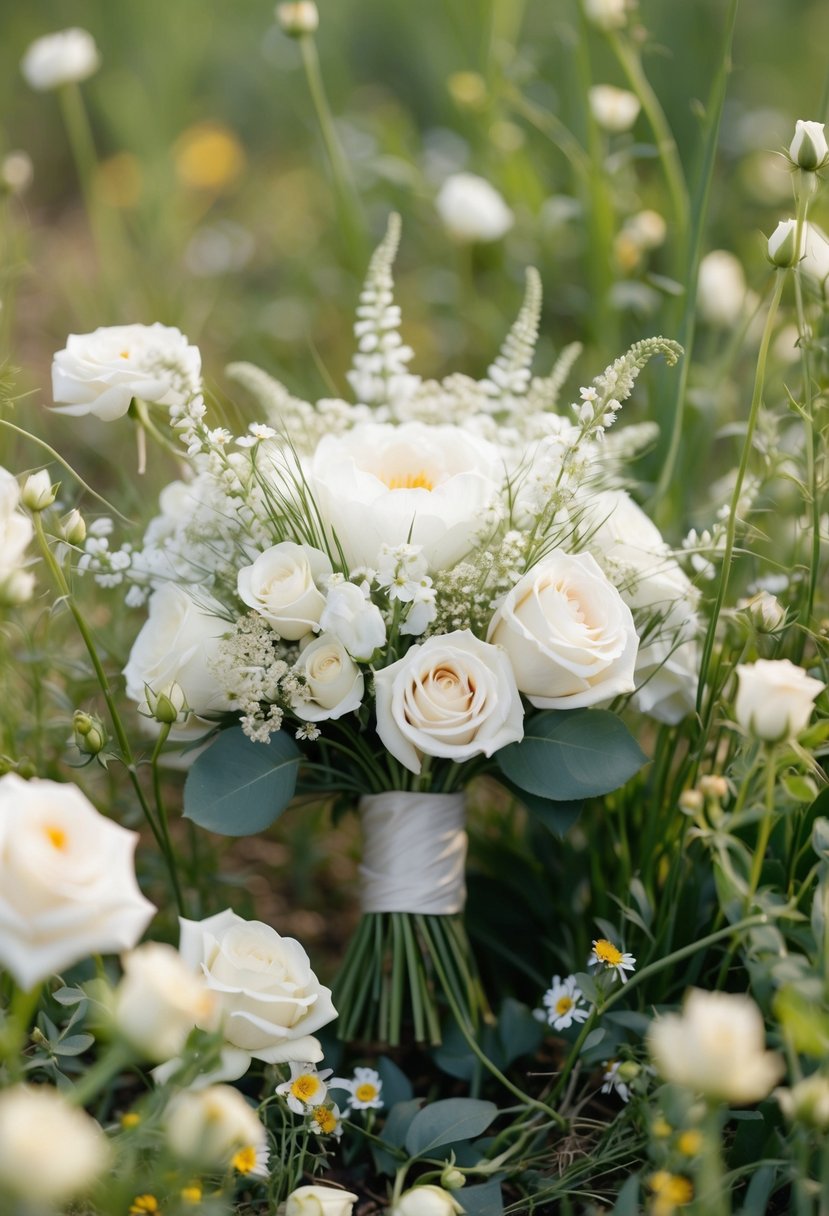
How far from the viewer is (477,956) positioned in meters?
1.20

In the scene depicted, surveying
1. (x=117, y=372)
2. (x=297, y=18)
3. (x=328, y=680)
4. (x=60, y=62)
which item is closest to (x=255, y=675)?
(x=328, y=680)

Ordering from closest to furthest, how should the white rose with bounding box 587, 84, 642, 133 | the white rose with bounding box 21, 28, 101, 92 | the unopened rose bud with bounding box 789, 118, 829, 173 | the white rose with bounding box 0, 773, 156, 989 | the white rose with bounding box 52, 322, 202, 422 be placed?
the white rose with bounding box 0, 773, 156, 989, the unopened rose bud with bounding box 789, 118, 829, 173, the white rose with bounding box 52, 322, 202, 422, the white rose with bounding box 587, 84, 642, 133, the white rose with bounding box 21, 28, 101, 92

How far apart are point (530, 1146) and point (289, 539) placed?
0.54 metres

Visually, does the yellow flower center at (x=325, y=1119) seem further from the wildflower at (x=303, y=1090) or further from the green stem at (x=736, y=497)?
the green stem at (x=736, y=497)

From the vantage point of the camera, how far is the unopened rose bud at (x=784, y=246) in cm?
83

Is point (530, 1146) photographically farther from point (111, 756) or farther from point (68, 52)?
point (68, 52)

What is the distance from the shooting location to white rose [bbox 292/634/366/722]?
2.85ft

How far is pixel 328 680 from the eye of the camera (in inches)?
34.3

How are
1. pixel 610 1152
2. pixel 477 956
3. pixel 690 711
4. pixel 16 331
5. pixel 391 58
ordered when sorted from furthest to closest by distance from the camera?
1. pixel 391 58
2. pixel 16 331
3. pixel 477 956
4. pixel 690 711
5. pixel 610 1152

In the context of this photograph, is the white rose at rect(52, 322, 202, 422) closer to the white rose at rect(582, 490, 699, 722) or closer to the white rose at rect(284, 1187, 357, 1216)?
the white rose at rect(582, 490, 699, 722)

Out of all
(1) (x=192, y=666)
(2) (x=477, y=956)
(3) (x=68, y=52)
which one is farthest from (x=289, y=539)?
(3) (x=68, y=52)

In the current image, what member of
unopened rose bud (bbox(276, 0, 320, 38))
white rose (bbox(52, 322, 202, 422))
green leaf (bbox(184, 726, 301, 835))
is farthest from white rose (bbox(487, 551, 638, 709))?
unopened rose bud (bbox(276, 0, 320, 38))

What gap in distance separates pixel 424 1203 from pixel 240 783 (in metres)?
0.34

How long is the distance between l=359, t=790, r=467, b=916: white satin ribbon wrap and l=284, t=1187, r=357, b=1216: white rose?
246 millimetres
